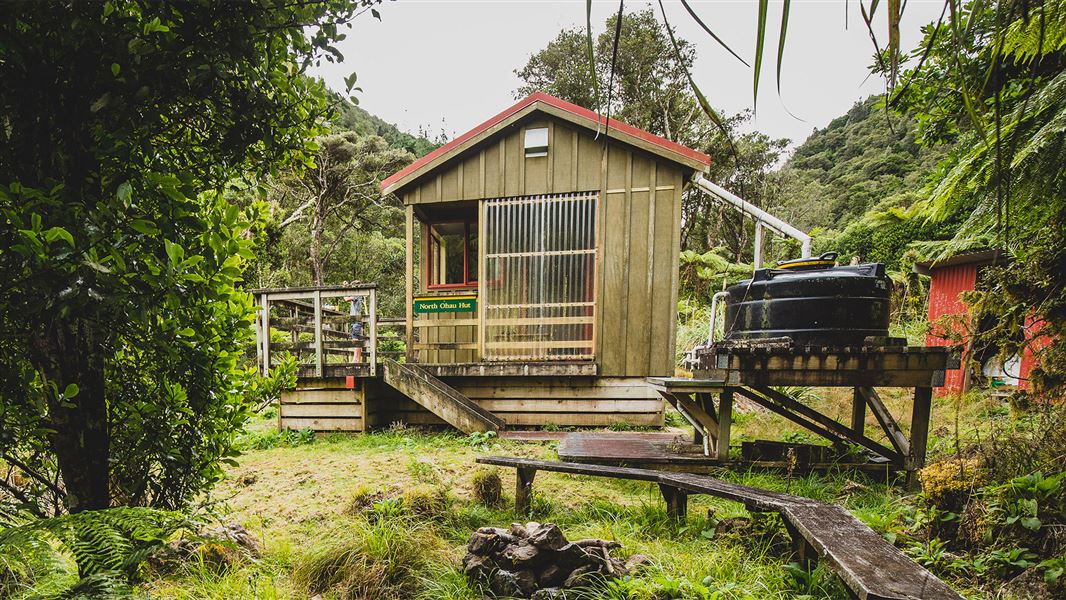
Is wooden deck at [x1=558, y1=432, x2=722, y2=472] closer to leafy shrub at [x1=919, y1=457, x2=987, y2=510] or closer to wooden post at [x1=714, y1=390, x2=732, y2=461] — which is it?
wooden post at [x1=714, y1=390, x2=732, y2=461]

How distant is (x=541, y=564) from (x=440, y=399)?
4217 mm

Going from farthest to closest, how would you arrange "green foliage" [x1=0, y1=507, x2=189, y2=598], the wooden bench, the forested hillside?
1. the forested hillside
2. the wooden bench
3. "green foliage" [x1=0, y1=507, x2=189, y2=598]

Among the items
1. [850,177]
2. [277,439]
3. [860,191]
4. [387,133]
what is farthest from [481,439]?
[387,133]

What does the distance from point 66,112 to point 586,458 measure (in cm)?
409

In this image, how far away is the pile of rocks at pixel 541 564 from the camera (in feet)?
7.81

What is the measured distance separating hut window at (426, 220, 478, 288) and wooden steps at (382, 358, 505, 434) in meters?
1.98

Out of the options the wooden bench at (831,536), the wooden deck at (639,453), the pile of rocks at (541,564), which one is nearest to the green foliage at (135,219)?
the pile of rocks at (541,564)

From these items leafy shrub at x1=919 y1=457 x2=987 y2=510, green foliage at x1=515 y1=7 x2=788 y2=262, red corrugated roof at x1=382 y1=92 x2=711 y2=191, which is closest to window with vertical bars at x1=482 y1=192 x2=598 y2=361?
red corrugated roof at x1=382 y1=92 x2=711 y2=191

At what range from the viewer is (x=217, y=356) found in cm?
215

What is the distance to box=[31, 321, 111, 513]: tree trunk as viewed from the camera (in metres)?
1.80

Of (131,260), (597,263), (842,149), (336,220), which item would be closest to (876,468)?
(597,263)

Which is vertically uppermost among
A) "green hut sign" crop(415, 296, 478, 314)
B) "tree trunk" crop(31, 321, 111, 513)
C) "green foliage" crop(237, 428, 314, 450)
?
"green hut sign" crop(415, 296, 478, 314)

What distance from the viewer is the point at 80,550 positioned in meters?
1.50

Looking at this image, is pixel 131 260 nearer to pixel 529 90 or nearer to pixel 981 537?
pixel 981 537
